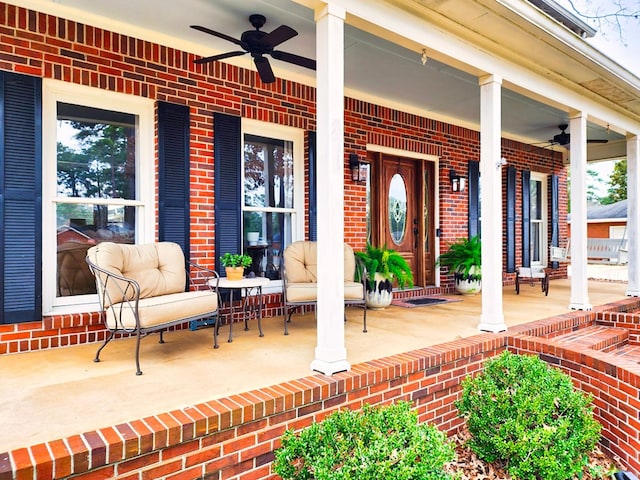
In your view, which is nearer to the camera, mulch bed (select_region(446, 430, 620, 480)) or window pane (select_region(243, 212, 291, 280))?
mulch bed (select_region(446, 430, 620, 480))

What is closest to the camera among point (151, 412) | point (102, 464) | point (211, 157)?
point (102, 464)

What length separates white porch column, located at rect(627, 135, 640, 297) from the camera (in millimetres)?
5648

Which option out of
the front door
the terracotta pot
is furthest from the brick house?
the terracotta pot

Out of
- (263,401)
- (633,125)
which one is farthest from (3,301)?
(633,125)

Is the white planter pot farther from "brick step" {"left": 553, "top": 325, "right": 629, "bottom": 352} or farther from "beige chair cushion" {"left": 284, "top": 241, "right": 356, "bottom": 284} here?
"brick step" {"left": 553, "top": 325, "right": 629, "bottom": 352}

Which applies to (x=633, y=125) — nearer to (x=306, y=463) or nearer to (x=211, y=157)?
(x=211, y=157)

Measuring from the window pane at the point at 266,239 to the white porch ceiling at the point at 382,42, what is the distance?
151 centimetres

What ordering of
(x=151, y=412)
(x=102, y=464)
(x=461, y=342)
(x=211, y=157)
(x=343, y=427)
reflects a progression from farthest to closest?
(x=211, y=157) < (x=461, y=342) < (x=151, y=412) < (x=343, y=427) < (x=102, y=464)

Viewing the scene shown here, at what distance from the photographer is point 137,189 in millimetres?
3744

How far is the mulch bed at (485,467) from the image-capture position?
97.2 inches

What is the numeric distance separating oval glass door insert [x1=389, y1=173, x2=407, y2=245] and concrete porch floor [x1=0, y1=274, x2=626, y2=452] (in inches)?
67.6

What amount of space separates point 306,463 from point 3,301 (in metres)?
2.52

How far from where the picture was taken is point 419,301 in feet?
17.9

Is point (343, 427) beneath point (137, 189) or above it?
beneath
